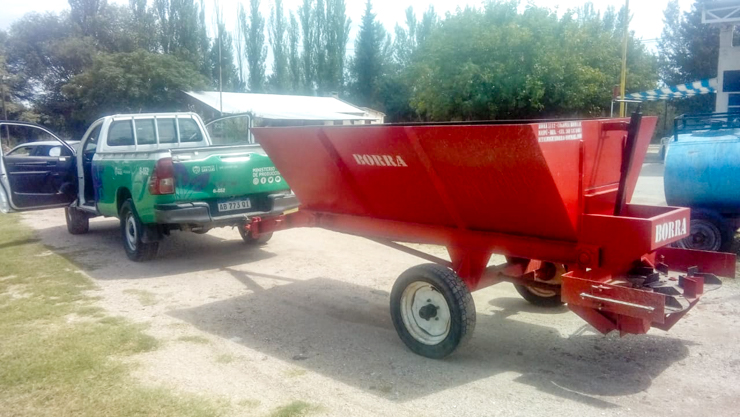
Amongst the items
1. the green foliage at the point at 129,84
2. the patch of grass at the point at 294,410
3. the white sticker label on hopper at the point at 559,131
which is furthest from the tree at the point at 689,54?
the patch of grass at the point at 294,410

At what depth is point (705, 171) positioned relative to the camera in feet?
27.1

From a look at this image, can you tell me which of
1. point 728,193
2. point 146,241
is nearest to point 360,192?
point 146,241

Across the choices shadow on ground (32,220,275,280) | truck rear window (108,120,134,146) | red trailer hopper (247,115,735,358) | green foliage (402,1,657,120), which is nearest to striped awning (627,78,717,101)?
green foliage (402,1,657,120)

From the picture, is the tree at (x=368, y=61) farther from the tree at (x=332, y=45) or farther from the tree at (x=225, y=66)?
the tree at (x=225, y=66)

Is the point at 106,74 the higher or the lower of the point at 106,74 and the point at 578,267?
the higher

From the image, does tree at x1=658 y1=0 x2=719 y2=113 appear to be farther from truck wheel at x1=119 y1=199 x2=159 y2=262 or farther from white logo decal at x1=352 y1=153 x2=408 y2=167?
white logo decal at x1=352 y1=153 x2=408 y2=167

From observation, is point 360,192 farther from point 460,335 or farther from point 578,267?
point 578,267

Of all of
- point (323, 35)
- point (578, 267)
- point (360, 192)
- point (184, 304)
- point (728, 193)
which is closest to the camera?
point (578, 267)

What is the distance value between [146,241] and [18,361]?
3.43 meters

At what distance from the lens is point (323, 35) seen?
175 ft

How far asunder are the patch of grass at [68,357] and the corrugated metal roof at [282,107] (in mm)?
24782

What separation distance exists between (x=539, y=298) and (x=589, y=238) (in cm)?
202

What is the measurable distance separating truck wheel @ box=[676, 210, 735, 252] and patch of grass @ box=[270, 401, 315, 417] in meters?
6.20

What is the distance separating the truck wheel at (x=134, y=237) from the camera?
848cm
